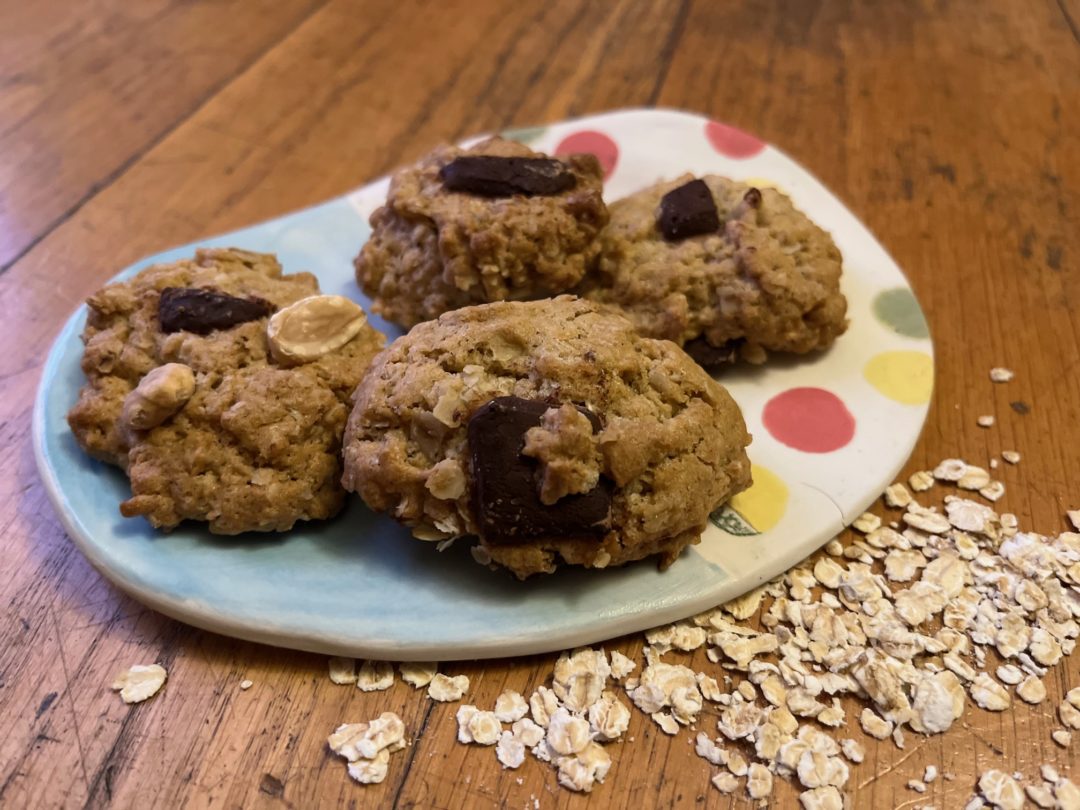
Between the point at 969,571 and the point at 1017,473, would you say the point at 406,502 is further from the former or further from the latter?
the point at 1017,473

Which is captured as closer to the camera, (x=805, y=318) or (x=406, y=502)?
(x=406, y=502)

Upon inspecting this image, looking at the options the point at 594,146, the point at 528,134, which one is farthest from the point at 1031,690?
the point at 528,134

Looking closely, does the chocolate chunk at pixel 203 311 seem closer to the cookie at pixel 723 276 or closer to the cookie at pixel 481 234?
the cookie at pixel 481 234

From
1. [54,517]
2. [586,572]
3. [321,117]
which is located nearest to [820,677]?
[586,572]

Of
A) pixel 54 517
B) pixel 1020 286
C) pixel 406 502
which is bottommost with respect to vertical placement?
pixel 1020 286

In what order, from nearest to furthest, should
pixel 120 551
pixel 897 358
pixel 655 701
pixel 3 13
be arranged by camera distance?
pixel 655 701 → pixel 120 551 → pixel 897 358 → pixel 3 13

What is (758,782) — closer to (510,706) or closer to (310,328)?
(510,706)

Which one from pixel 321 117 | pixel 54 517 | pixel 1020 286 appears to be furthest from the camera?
pixel 321 117

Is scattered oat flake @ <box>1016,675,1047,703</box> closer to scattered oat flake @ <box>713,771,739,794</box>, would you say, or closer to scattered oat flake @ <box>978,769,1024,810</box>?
scattered oat flake @ <box>978,769,1024,810</box>
